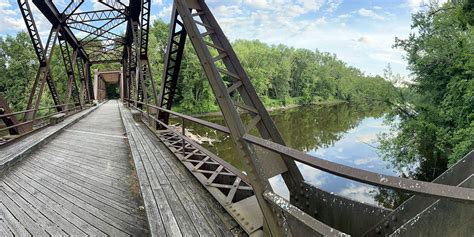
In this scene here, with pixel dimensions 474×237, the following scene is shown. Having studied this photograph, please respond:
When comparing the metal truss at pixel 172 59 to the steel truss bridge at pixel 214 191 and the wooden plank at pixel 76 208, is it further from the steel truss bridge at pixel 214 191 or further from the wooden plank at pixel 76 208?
the wooden plank at pixel 76 208

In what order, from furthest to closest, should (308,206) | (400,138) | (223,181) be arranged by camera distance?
(400,138) → (223,181) → (308,206)

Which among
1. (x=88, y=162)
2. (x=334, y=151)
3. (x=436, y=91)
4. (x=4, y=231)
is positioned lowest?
(x=334, y=151)

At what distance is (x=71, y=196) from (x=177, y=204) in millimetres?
1830

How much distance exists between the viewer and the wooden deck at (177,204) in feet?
8.71

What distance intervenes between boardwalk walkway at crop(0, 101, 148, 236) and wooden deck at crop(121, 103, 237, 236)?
26 cm

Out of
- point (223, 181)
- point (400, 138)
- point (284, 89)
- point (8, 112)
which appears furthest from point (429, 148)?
point (284, 89)

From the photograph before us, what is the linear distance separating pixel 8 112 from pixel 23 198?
16.8 feet

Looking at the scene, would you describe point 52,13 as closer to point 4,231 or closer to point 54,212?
point 54,212

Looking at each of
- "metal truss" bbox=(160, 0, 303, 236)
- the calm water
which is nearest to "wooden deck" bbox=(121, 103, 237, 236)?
"metal truss" bbox=(160, 0, 303, 236)

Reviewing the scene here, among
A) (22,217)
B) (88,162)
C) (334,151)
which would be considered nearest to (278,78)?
(334,151)

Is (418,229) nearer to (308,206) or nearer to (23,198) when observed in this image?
(308,206)

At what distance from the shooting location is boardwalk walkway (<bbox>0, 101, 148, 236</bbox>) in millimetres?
2908

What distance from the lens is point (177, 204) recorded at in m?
3.19

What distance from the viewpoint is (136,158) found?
512 centimetres
